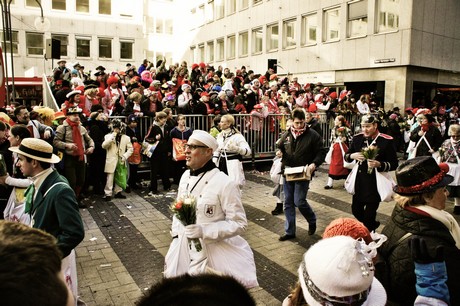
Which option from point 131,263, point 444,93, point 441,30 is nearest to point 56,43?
point 131,263

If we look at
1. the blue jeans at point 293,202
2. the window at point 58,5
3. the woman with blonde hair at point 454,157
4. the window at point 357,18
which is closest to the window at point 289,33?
the window at point 357,18

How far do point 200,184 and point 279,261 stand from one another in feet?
9.00

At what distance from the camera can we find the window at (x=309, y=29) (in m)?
28.3

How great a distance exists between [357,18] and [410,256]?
25.5 meters

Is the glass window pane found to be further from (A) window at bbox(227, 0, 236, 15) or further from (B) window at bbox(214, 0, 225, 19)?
(A) window at bbox(227, 0, 236, 15)

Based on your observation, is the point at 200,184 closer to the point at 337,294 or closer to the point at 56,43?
the point at 337,294

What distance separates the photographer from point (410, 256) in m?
2.50

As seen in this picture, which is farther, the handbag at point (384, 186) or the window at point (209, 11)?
the window at point (209, 11)

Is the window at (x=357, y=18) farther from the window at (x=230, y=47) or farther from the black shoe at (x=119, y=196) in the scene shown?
the black shoe at (x=119, y=196)

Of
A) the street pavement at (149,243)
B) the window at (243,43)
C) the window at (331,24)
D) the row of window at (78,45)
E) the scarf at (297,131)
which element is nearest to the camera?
the street pavement at (149,243)

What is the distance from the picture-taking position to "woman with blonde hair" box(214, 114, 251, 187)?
7.97m

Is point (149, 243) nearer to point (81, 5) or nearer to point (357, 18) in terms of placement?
point (357, 18)

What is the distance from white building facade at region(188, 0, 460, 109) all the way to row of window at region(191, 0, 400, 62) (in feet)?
0.19

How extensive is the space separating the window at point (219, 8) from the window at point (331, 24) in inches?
531
